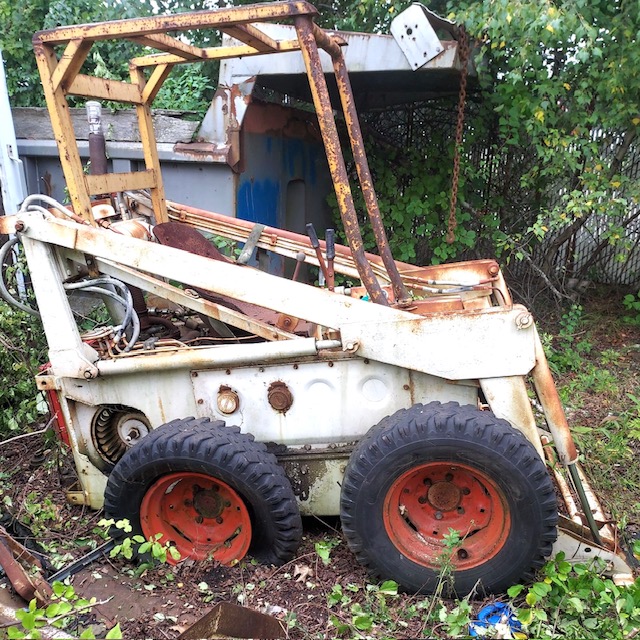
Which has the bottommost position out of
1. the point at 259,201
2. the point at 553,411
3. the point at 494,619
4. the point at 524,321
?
the point at 494,619

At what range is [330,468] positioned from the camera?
2809mm

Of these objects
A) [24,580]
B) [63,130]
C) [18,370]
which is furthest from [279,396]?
[18,370]

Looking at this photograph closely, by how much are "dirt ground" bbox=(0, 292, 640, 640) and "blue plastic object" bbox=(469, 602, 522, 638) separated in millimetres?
208

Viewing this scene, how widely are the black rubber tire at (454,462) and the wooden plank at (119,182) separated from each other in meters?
1.86

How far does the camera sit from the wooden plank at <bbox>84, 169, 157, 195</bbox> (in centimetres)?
306

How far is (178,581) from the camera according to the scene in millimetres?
2625

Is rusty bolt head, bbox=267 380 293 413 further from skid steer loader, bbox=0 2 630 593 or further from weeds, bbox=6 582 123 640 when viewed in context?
weeds, bbox=6 582 123 640

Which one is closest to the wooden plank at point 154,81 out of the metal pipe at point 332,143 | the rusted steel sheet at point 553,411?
the metal pipe at point 332,143

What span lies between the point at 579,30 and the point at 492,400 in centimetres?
263

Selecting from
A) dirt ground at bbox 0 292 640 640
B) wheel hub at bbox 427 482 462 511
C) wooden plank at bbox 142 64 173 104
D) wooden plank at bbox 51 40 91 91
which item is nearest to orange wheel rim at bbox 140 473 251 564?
dirt ground at bbox 0 292 640 640

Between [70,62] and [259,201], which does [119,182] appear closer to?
[70,62]

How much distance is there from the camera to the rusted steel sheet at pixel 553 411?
101 inches

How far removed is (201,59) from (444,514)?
109 inches

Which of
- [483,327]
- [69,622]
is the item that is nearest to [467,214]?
[483,327]
